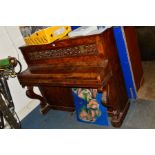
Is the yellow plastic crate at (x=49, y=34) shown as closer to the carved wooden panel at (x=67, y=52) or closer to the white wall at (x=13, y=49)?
the carved wooden panel at (x=67, y=52)

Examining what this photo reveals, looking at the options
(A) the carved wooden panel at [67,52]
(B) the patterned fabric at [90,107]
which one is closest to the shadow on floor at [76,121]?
(B) the patterned fabric at [90,107]

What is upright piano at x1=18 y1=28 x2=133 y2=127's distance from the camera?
87.4 inches

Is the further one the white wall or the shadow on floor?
the white wall

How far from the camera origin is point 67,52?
8.23 feet

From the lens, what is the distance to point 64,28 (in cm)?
255

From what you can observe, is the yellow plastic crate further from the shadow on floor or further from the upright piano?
the shadow on floor

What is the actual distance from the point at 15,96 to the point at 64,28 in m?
1.51

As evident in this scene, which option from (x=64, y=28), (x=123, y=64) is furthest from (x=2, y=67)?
(x=123, y=64)

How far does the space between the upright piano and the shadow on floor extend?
115 millimetres

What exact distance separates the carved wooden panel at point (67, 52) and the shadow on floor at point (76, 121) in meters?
0.98

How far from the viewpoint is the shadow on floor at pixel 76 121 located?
8.22 feet

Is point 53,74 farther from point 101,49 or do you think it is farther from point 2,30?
point 2,30

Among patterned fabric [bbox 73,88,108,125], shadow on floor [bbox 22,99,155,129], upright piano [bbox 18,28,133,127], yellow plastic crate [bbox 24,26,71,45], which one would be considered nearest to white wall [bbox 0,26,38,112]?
shadow on floor [bbox 22,99,155,129]
